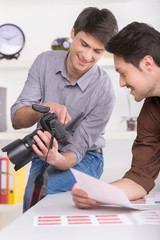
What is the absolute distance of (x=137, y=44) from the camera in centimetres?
135

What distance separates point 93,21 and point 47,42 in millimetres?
1331

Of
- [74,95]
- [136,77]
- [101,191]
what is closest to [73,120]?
[74,95]

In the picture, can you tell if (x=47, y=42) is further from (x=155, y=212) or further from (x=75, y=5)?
(x=155, y=212)

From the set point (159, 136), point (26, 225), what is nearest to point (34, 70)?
point (159, 136)

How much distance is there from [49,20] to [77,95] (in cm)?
130

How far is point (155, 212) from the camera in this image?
1.01 m

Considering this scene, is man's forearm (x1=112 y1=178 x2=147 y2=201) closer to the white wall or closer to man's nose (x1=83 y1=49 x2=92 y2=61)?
man's nose (x1=83 y1=49 x2=92 y2=61)

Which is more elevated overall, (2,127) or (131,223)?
(131,223)

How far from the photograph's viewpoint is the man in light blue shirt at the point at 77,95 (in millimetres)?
1757

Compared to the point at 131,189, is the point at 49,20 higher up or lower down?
higher up

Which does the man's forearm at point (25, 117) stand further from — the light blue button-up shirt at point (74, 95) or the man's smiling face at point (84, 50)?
the man's smiling face at point (84, 50)

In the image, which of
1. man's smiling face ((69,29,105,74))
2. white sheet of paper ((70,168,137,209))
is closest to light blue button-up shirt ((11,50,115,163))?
man's smiling face ((69,29,105,74))

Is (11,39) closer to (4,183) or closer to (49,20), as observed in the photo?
(49,20)

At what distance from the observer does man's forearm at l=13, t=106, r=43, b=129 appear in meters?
1.72
